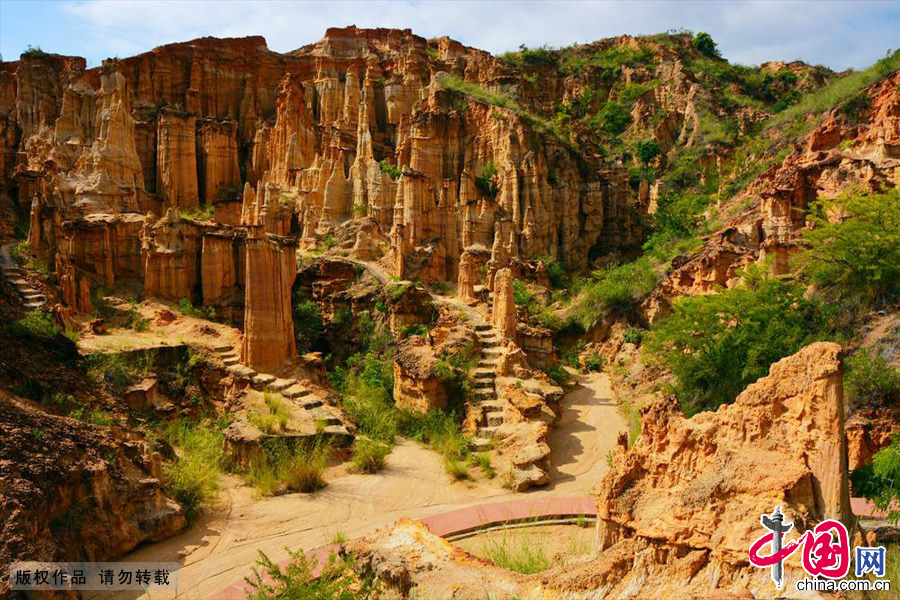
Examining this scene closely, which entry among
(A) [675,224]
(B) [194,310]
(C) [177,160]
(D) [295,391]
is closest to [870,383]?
(D) [295,391]

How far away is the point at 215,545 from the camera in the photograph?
11234 mm

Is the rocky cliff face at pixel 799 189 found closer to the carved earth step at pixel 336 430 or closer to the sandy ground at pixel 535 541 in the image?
the sandy ground at pixel 535 541

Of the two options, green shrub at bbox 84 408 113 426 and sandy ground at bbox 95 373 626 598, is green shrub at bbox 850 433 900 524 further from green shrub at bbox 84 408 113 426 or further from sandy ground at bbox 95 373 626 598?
green shrub at bbox 84 408 113 426

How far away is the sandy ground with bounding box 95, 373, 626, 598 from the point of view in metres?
10.7

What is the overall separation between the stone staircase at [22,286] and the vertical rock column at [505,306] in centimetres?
1473

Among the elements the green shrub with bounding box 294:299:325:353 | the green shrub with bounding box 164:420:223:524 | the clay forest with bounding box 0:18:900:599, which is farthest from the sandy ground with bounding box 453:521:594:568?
the green shrub with bounding box 294:299:325:353

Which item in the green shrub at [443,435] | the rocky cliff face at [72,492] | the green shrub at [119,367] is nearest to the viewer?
the rocky cliff face at [72,492]

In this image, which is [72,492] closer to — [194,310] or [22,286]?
[22,286]

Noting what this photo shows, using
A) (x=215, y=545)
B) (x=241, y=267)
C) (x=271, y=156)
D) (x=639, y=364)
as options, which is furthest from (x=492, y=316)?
(x=271, y=156)

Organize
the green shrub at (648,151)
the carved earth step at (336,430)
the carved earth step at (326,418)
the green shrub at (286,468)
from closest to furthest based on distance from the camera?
the green shrub at (286,468), the carved earth step at (336,430), the carved earth step at (326,418), the green shrub at (648,151)

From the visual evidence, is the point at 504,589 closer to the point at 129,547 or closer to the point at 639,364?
the point at 129,547

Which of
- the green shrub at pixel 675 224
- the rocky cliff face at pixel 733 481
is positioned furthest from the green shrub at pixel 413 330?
the rocky cliff face at pixel 733 481

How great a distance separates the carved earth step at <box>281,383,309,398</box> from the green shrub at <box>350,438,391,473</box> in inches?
110

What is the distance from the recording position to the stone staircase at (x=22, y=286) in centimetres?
1783
